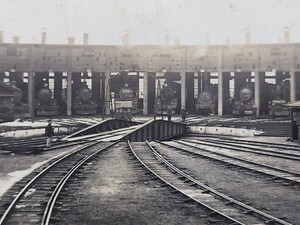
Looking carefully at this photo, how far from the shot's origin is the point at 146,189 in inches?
366

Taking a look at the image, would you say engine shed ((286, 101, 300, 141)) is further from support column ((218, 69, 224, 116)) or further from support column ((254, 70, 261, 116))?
support column ((218, 69, 224, 116))

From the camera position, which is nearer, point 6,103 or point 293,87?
point 6,103

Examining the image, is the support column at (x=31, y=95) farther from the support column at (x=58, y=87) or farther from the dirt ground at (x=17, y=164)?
the dirt ground at (x=17, y=164)

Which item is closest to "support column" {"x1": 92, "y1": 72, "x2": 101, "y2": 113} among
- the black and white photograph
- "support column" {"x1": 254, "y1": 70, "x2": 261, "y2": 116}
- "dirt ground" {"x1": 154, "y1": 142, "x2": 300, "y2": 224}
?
the black and white photograph

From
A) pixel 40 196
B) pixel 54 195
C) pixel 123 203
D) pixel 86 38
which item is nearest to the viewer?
pixel 123 203

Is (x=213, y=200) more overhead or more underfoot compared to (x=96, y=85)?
more underfoot

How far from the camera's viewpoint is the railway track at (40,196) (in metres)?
6.73

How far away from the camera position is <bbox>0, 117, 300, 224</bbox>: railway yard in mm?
6938

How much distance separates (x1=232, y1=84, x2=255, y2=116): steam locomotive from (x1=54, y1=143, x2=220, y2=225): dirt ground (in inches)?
1376

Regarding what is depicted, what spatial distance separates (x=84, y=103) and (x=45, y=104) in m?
4.70

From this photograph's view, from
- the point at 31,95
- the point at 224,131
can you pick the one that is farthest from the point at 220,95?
the point at 31,95

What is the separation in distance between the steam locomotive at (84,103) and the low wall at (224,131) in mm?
17771

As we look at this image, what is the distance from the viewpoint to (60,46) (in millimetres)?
46188

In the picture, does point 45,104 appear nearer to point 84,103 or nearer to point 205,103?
point 84,103
